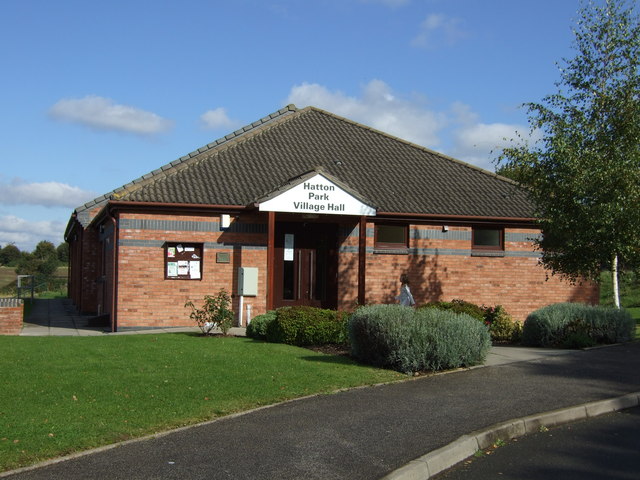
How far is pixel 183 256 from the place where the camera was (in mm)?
18781

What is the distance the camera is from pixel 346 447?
22.1 ft

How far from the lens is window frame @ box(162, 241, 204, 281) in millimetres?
18641

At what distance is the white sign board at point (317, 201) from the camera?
17.9 m

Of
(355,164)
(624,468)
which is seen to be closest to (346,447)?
(624,468)

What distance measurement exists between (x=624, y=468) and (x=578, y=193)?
10164 mm

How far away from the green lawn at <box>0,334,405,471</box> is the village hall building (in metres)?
4.12

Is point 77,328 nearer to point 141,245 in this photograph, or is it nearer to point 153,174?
point 141,245

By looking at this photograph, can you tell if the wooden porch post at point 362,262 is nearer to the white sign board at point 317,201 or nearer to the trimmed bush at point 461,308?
the white sign board at point 317,201

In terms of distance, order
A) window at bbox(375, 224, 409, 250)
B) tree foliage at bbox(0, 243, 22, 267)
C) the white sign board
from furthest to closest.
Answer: tree foliage at bbox(0, 243, 22, 267) < window at bbox(375, 224, 409, 250) < the white sign board

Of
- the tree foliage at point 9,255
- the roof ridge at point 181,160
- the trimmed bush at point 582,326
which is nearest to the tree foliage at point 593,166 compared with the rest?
the trimmed bush at point 582,326

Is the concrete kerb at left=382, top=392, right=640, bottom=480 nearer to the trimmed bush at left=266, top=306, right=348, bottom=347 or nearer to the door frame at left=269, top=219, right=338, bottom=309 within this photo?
the trimmed bush at left=266, top=306, right=348, bottom=347

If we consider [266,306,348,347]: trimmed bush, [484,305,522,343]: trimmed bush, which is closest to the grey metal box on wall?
[266,306,348,347]: trimmed bush

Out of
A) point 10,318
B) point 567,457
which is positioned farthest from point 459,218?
point 567,457

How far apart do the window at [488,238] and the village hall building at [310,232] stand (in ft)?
0.11
